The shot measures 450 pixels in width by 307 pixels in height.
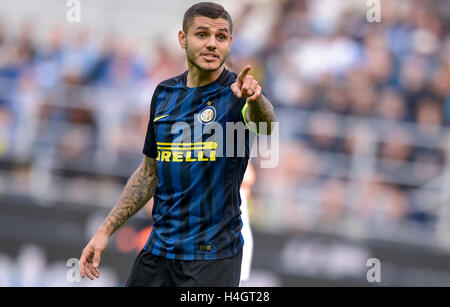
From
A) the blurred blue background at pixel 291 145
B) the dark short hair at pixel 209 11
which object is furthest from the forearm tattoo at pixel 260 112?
the blurred blue background at pixel 291 145

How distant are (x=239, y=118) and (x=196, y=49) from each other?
1.48 feet

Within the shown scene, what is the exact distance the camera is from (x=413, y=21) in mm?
10750

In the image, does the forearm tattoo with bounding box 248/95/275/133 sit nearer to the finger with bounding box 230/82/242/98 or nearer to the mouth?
the finger with bounding box 230/82/242/98

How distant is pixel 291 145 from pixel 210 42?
548 cm

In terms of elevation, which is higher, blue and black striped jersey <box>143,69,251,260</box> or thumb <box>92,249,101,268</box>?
blue and black striped jersey <box>143,69,251,260</box>

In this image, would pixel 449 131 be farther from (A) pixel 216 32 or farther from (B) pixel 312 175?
(A) pixel 216 32

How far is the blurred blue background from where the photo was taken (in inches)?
347

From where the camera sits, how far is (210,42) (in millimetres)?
3984

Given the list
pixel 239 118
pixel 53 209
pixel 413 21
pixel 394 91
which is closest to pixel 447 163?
pixel 394 91

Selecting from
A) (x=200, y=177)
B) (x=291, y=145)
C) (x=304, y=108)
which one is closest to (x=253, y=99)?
(x=200, y=177)

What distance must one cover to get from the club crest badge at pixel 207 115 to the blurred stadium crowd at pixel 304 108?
5002 millimetres

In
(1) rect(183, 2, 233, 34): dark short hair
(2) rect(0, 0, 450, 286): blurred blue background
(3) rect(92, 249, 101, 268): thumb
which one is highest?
(2) rect(0, 0, 450, 286): blurred blue background

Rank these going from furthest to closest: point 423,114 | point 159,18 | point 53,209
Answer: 1. point 159,18
2. point 423,114
3. point 53,209

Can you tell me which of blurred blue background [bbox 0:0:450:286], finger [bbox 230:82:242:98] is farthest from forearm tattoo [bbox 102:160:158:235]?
blurred blue background [bbox 0:0:450:286]
